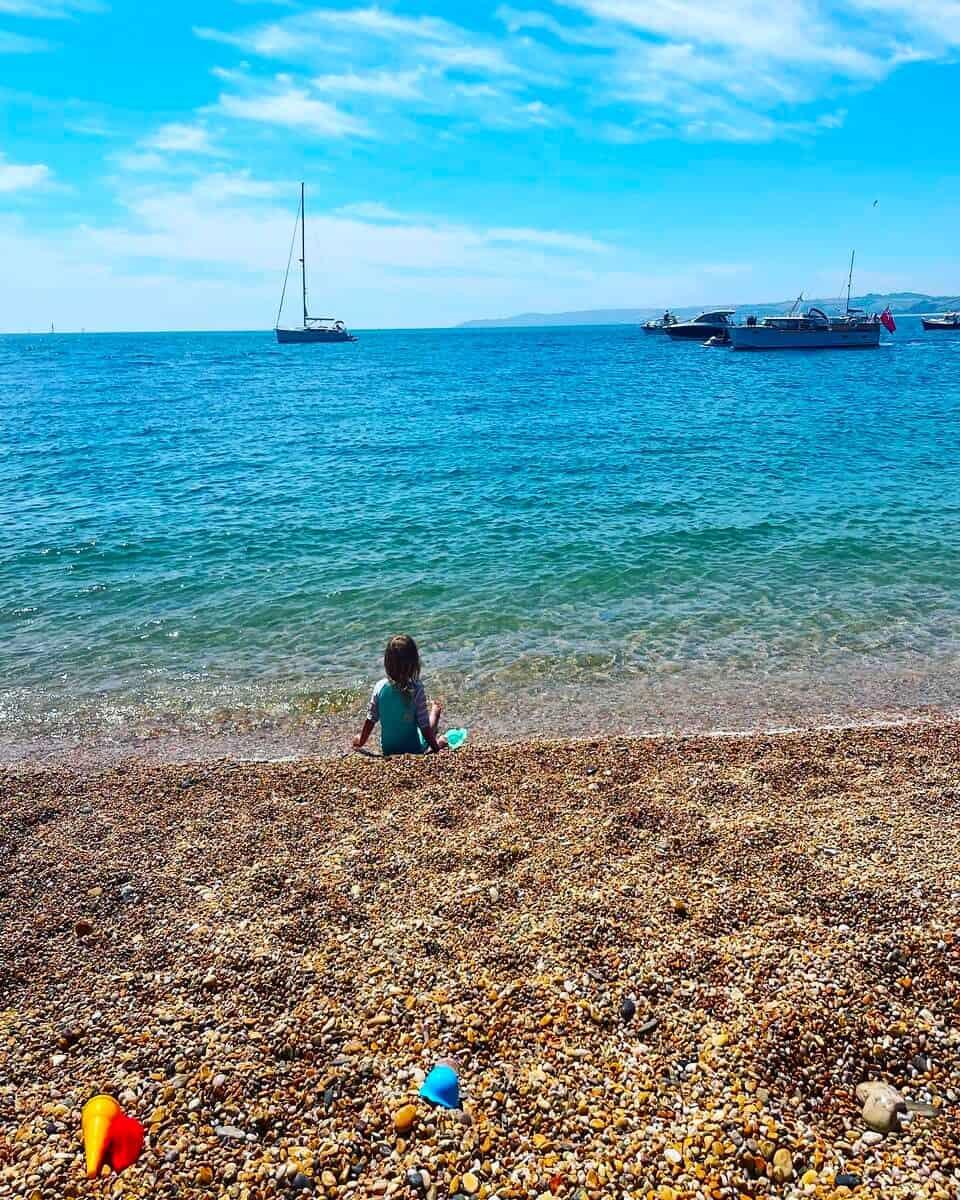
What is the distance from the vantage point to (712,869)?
588 centimetres

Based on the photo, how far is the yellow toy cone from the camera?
12.4 ft

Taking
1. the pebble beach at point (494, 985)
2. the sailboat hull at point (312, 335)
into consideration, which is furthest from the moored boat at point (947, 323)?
the pebble beach at point (494, 985)

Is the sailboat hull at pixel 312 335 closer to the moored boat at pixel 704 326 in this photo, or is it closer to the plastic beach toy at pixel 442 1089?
the moored boat at pixel 704 326

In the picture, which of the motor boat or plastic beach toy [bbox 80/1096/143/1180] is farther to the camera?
the motor boat

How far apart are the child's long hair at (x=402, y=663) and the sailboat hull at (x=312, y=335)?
128 meters

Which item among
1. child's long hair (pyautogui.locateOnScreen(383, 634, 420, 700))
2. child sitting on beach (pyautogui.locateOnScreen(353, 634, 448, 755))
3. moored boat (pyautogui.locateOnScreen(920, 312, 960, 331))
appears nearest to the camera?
child's long hair (pyautogui.locateOnScreen(383, 634, 420, 700))

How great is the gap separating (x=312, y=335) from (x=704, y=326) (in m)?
61.6

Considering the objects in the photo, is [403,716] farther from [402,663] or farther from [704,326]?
[704,326]

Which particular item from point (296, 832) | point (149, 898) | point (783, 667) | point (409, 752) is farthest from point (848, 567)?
point (149, 898)

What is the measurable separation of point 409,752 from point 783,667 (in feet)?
19.2

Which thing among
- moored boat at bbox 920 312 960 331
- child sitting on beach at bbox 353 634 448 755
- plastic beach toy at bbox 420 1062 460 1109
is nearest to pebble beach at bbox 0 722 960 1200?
plastic beach toy at bbox 420 1062 460 1109

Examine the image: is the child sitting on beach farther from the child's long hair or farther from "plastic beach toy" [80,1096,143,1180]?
"plastic beach toy" [80,1096,143,1180]

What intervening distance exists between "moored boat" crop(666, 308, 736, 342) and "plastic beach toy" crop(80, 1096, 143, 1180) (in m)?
112

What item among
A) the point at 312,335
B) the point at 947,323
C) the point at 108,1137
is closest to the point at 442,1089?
the point at 108,1137
